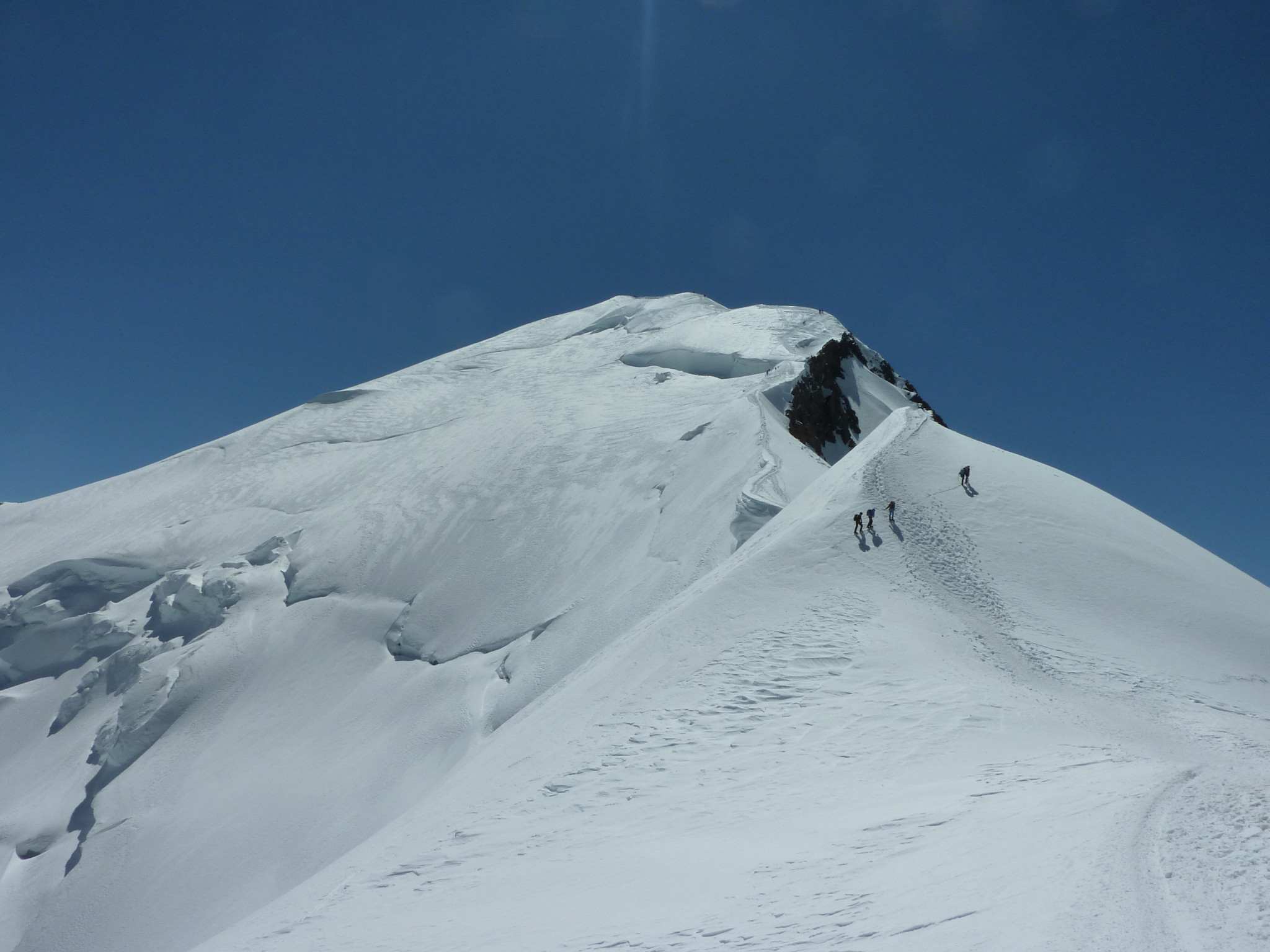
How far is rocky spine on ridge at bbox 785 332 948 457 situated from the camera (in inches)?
1359

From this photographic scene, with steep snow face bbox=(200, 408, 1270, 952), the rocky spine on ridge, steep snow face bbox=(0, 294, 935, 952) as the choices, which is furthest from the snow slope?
the rocky spine on ridge

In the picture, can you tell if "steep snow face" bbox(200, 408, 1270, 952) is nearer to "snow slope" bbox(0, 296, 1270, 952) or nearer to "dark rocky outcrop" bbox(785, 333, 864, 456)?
"snow slope" bbox(0, 296, 1270, 952)

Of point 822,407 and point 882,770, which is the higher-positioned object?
point 822,407

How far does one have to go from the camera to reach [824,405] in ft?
122

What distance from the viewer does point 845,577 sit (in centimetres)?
1575

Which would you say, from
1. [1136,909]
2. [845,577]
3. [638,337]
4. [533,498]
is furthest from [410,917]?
[638,337]

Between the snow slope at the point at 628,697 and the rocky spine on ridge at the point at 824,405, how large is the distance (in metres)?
1.11

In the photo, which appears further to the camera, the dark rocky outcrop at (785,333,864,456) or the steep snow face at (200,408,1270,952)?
the dark rocky outcrop at (785,333,864,456)

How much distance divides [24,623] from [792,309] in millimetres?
50422

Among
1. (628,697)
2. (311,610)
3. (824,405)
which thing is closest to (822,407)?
(824,405)

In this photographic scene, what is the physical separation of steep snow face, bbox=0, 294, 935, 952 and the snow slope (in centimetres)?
16

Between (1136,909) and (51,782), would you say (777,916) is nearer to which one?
(1136,909)

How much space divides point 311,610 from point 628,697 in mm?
19190

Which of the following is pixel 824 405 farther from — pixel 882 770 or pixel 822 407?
pixel 882 770
